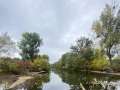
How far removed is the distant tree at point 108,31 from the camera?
52203 mm

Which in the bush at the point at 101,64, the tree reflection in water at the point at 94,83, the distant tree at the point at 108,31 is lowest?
the tree reflection in water at the point at 94,83

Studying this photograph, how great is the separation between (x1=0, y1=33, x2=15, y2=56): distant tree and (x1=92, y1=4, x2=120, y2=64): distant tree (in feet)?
55.1

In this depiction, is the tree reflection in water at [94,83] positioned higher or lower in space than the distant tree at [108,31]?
lower

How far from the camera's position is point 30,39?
281ft

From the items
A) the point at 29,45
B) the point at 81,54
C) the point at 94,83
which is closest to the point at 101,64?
the point at 81,54

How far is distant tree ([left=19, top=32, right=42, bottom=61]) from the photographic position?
278ft

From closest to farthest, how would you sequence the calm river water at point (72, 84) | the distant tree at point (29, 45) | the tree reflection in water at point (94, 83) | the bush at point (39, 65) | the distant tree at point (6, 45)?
the tree reflection in water at point (94, 83) → the calm river water at point (72, 84) → the distant tree at point (6, 45) → the bush at point (39, 65) → the distant tree at point (29, 45)

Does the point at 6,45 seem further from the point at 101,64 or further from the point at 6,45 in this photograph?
the point at 101,64

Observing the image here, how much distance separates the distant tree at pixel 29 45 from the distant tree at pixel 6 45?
3270 cm

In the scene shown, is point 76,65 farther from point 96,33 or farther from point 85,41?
point 96,33

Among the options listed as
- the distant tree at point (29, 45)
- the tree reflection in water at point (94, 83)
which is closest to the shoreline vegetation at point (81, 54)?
the distant tree at point (29, 45)

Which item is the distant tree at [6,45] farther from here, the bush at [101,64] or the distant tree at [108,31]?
the bush at [101,64]

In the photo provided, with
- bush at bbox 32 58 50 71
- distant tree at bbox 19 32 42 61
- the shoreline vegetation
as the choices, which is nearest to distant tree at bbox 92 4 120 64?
the shoreline vegetation

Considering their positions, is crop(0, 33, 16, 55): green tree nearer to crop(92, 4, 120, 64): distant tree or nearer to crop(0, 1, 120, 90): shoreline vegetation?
crop(0, 1, 120, 90): shoreline vegetation
